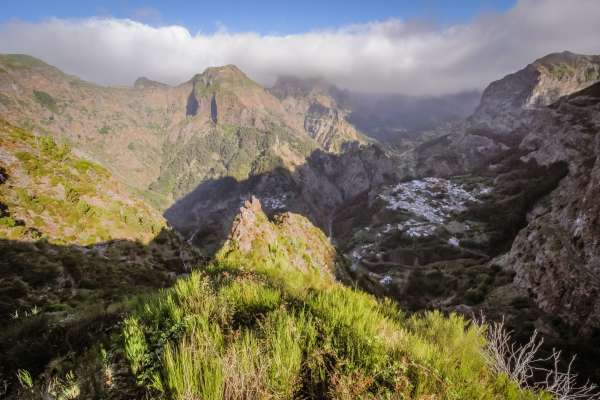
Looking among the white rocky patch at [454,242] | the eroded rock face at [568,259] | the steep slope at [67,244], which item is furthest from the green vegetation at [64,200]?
the white rocky patch at [454,242]

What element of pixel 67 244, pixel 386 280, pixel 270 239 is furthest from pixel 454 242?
pixel 67 244

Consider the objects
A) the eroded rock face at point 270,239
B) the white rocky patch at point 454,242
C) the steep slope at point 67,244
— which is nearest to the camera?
the steep slope at point 67,244

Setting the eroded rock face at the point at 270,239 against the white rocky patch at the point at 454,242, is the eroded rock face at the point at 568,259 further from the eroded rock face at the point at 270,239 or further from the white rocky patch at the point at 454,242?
the white rocky patch at the point at 454,242

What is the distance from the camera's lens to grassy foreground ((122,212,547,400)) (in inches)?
118

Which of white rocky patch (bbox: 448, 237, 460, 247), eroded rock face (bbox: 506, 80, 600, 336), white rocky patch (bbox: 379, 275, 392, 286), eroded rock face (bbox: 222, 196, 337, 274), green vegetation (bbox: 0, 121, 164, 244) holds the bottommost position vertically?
white rocky patch (bbox: 379, 275, 392, 286)

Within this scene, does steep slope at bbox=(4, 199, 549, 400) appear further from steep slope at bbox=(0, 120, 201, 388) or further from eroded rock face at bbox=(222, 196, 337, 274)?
eroded rock face at bbox=(222, 196, 337, 274)

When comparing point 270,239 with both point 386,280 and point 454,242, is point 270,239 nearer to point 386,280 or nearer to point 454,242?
point 386,280

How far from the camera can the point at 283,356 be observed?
341 cm

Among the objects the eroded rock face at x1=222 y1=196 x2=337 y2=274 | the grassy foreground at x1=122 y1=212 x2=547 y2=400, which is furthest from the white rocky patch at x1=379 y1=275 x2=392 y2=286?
the grassy foreground at x1=122 y1=212 x2=547 y2=400

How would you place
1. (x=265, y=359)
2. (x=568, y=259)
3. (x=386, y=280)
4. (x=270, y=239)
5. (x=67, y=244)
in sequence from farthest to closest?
(x=386, y=280) → (x=568, y=259) → (x=270, y=239) → (x=67, y=244) → (x=265, y=359)

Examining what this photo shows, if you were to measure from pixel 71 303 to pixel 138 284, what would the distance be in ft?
13.2

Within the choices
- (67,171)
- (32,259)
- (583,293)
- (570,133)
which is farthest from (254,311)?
(570,133)

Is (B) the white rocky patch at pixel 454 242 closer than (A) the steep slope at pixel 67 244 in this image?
No

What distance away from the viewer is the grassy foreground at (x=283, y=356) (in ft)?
9.80
